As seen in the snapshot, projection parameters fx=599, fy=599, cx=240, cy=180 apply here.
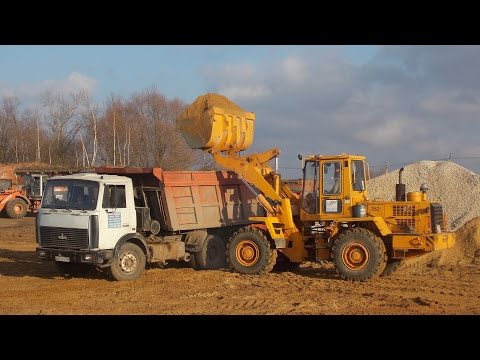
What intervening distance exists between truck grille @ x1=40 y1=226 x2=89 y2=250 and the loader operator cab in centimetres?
498

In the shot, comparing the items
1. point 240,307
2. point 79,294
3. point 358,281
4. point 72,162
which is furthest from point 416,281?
point 72,162


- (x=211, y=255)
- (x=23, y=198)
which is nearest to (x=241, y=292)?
(x=211, y=255)

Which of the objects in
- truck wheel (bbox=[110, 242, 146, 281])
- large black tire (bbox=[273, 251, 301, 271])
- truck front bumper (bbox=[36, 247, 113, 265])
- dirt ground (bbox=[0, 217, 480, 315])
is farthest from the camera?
large black tire (bbox=[273, 251, 301, 271])

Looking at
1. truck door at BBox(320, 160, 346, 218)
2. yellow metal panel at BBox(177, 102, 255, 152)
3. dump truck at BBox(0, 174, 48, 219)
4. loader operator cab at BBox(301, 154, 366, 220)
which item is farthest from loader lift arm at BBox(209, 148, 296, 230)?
dump truck at BBox(0, 174, 48, 219)

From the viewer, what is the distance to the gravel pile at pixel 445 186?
909 inches

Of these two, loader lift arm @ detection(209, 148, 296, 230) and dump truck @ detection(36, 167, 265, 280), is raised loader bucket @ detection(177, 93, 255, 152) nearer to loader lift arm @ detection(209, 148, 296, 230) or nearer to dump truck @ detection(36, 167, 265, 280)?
loader lift arm @ detection(209, 148, 296, 230)

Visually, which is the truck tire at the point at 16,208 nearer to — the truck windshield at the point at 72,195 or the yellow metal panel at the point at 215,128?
the yellow metal panel at the point at 215,128

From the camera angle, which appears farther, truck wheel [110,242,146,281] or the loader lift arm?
the loader lift arm

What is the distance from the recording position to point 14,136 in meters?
64.4

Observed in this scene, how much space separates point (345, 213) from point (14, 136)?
57.8 m

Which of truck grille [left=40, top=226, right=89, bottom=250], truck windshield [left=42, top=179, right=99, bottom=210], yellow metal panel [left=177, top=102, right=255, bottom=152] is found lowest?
truck grille [left=40, top=226, right=89, bottom=250]

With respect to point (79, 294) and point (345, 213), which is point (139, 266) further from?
point (345, 213)

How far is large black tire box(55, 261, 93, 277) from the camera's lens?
13664 millimetres

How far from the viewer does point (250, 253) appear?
14016mm
